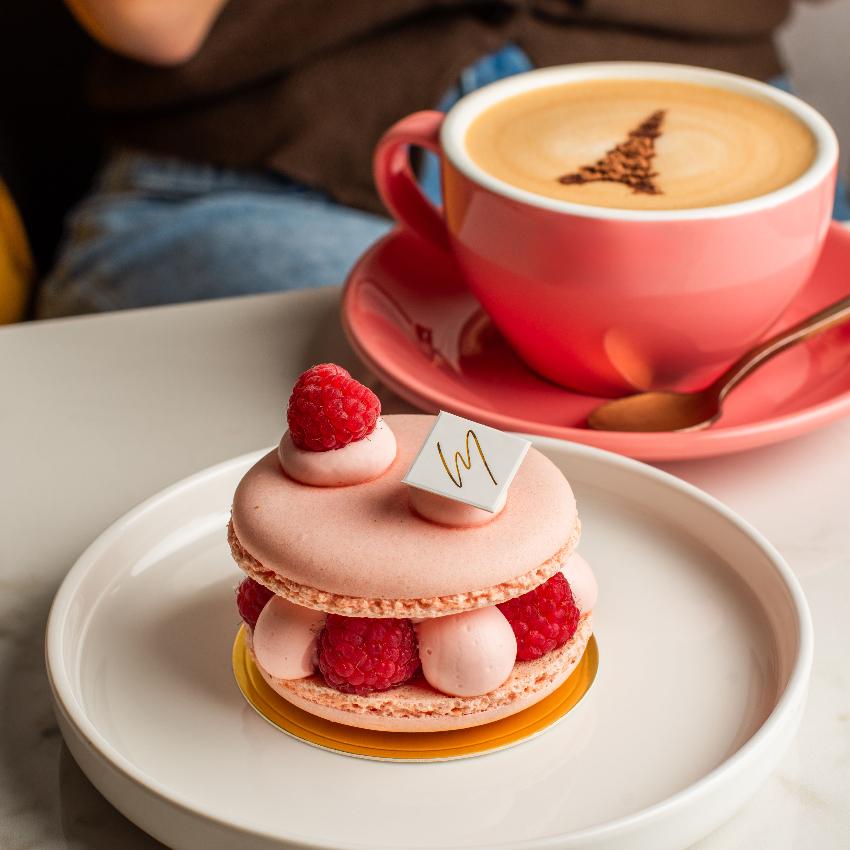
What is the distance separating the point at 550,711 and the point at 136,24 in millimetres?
1177

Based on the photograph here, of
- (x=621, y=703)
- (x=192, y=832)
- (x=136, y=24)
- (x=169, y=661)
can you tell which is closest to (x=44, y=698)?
(x=169, y=661)

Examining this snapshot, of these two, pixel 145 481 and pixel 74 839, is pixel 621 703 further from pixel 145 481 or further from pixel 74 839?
pixel 145 481

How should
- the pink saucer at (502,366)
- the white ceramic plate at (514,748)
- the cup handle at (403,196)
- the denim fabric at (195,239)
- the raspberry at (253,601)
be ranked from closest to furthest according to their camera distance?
the white ceramic plate at (514,748) < the raspberry at (253,601) < the pink saucer at (502,366) < the cup handle at (403,196) < the denim fabric at (195,239)

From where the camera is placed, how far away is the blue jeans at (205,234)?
145 cm

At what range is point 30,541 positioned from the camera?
79cm

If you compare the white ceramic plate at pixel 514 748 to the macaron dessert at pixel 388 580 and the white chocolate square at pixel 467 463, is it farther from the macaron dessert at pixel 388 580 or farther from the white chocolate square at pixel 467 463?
the white chocolate square at pixel 467 463

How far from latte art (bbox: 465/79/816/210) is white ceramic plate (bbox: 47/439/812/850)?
22 centimetres

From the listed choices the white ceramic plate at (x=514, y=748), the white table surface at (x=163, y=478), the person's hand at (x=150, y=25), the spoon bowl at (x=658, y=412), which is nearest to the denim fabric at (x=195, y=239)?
the person's hand at (x=150, y=25)

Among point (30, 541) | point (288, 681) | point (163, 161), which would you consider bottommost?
point (163, 161)

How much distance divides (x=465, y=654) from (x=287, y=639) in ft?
0.30

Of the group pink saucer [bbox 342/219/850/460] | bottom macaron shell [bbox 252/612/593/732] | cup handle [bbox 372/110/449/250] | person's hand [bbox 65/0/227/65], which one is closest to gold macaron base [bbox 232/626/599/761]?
bottom macaron shell [bbox 252/612/593/732]

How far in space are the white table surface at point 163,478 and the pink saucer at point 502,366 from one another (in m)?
0.05

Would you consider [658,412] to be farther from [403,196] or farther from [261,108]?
[261,108]

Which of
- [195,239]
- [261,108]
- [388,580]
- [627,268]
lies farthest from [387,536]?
[261,108]
